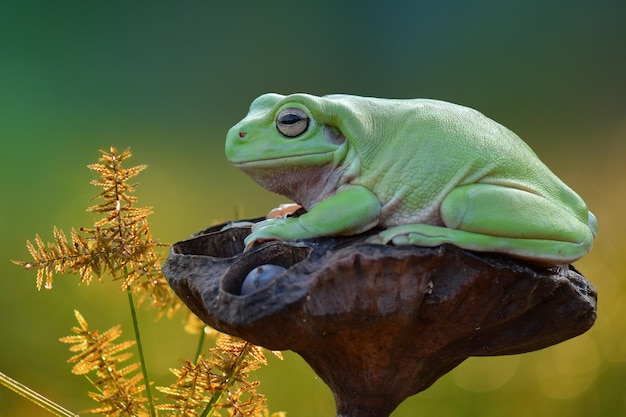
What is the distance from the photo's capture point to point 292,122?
1.08 m

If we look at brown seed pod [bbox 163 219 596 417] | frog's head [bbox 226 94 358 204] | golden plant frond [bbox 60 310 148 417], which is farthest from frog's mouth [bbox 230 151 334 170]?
golden plant frond [bbox 60 310 148 417]

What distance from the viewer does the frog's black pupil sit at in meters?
1.08

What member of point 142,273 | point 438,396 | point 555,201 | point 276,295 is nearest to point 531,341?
point 555,201

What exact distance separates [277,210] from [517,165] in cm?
43

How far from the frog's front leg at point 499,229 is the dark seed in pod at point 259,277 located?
0.15 meters

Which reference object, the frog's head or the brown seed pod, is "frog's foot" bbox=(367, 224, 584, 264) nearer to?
the brown seed pod

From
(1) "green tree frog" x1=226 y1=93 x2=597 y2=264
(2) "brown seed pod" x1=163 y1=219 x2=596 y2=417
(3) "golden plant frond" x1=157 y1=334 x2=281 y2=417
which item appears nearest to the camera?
(2) "brown seed pod" x1=163 y1=219 x2=596 y2=417

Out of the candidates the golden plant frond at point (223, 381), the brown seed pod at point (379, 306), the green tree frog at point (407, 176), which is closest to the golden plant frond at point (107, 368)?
the golden plant frond at point (223, 381)

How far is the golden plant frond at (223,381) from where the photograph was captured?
1184 millimetres

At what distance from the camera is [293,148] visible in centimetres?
108

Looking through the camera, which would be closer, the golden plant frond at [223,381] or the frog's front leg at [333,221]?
the frog's front leg at [333,221]

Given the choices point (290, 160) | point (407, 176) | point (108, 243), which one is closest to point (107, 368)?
point (108, 243)

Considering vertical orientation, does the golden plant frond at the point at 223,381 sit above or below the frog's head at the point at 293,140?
below

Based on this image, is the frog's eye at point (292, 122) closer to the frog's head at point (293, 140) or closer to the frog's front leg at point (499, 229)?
the frog's head at point (293, 140)
